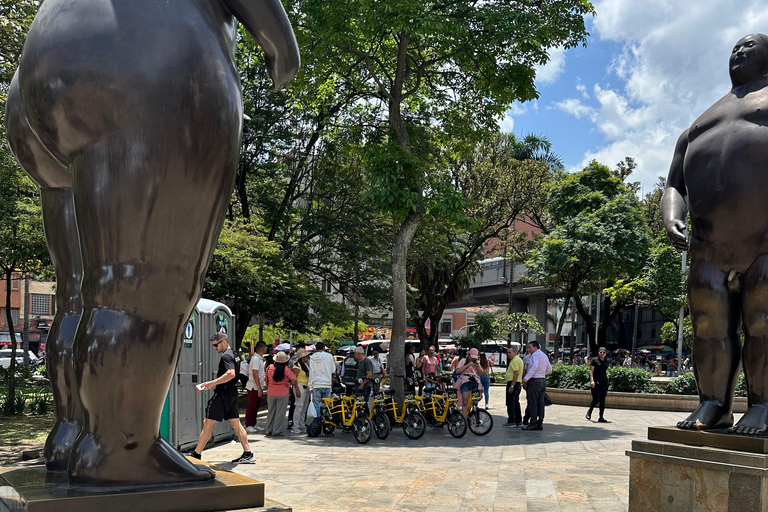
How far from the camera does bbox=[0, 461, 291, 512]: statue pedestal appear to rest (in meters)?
1.59

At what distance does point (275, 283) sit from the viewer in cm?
1934

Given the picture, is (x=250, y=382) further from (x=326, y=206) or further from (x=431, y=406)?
(x=326, y=206)

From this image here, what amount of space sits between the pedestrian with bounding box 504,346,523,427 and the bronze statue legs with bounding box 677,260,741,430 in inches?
449

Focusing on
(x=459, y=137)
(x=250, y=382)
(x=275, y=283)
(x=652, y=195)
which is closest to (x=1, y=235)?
(x=250, y=382)

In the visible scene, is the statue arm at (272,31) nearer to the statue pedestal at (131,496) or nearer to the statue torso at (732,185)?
the statue pedestal at (131,496)

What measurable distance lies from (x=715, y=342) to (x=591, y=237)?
1016 inches

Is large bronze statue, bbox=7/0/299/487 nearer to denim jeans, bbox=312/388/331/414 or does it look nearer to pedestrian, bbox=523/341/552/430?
denim jeans, bbox=312/388/331/414

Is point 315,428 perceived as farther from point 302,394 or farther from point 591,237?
point 591,237

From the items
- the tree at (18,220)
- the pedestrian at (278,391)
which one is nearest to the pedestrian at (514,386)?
the pedestrian at (278,391)

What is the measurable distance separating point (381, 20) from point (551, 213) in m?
20.4

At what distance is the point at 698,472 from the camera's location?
12.8ft

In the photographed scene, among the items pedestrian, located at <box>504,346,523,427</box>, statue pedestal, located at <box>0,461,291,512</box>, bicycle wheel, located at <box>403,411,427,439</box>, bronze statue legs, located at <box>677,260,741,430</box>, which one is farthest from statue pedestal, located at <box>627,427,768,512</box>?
pedestrian, located at <box>504,346,523,427</box>

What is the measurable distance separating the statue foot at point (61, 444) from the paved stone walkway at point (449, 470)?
16.4 feet

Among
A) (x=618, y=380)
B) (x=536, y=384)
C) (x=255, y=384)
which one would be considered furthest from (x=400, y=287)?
(x=618, y=380)
